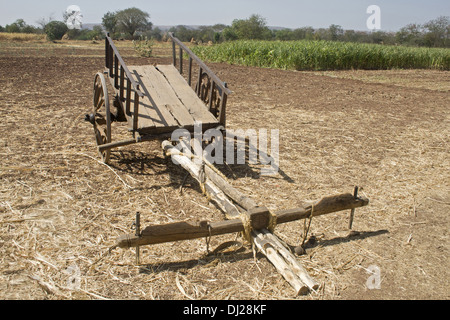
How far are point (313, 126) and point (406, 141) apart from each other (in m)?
1.81

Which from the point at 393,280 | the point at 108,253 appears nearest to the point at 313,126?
the point at 393,280

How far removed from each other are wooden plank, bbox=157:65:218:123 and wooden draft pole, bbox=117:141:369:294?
1308 mm

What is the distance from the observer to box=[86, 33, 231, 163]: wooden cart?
4.79 m

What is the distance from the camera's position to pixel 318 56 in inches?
822

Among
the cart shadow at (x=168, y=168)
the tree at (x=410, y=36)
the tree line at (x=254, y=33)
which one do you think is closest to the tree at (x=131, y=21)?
the tree line at (x=254, y=33)

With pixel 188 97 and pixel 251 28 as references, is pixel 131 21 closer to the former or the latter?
pixel 251 28

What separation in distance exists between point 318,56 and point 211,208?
1831 cm

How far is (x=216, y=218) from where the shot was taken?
13.7 ft

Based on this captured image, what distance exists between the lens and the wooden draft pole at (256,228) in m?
2.99

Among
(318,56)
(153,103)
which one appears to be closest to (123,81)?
(153,103)

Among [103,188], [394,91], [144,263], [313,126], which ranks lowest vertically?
[144,263]

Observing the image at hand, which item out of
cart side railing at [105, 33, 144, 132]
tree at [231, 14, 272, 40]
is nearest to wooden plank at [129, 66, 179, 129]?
cart side railing at [105, 33, 144, 132]

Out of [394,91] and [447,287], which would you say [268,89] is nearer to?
[394,91]
